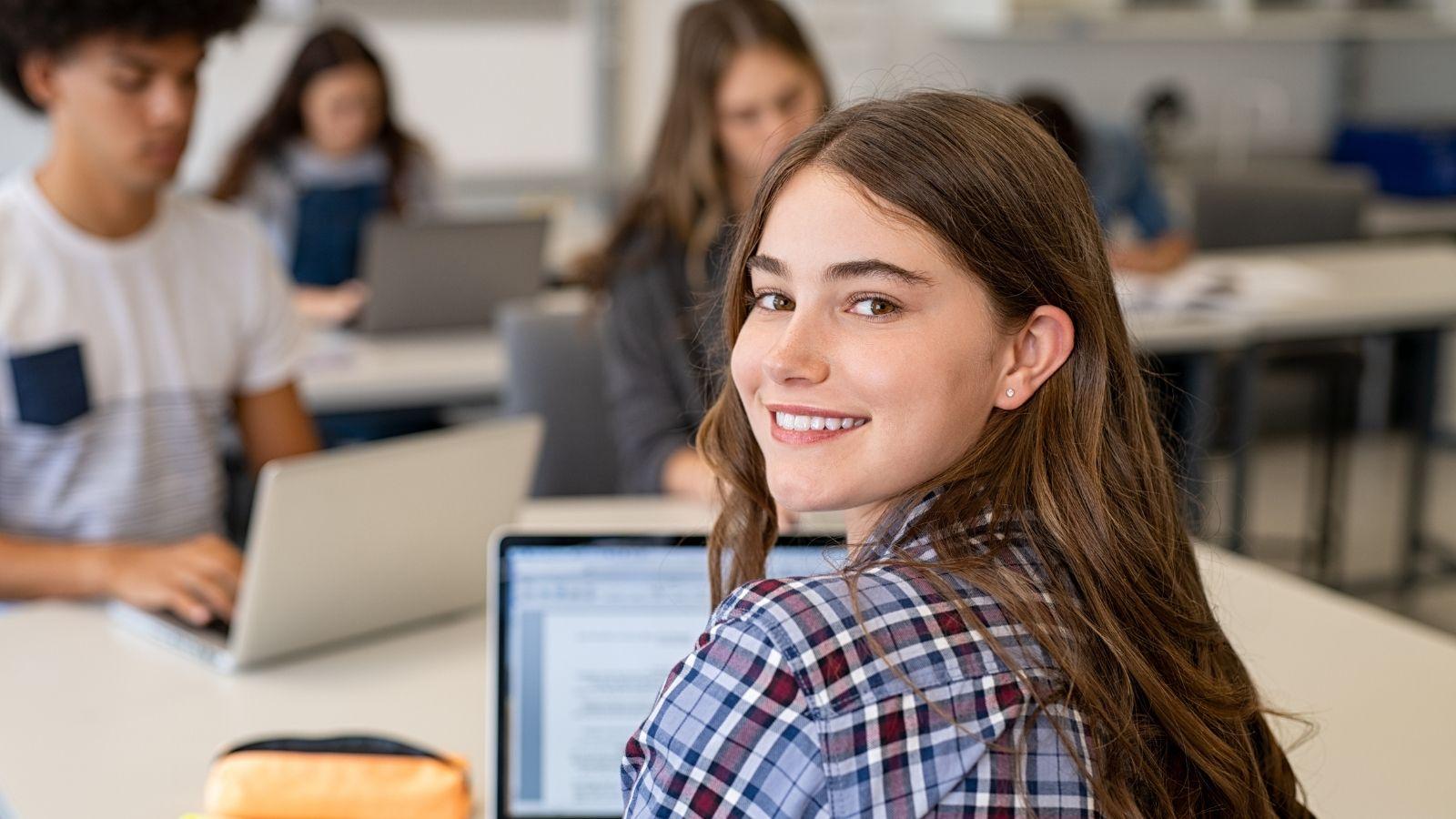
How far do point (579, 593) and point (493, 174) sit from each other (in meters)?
4.25

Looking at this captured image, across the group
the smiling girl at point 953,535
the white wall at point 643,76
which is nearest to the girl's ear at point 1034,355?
the smiling girl at point 953,535

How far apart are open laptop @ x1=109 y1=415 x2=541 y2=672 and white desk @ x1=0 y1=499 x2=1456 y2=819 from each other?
0.10ft

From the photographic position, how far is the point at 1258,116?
625 centimetres

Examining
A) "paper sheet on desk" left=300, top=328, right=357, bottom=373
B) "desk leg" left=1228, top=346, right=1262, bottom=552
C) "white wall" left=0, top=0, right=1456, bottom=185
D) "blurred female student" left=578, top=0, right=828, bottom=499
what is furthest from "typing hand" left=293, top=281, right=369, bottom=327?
"desk leg" left=1228, top=346, right=1262, bottom=552

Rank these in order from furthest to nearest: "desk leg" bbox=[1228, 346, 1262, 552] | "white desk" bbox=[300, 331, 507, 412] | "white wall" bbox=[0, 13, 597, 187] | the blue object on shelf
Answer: the blue object on shelf
"white wall" bbox=[0, 13, 597, 187]
"desk leg" bbox=[1228, 346, 1262, 552]
"white desk" bbox=[300, 331, 507, 412]

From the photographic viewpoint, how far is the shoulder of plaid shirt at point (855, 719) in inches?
31.0

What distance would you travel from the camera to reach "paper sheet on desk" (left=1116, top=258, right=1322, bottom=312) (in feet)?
11.4

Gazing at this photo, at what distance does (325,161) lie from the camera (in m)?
4.05

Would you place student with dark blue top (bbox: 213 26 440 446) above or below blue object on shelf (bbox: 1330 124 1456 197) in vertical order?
above

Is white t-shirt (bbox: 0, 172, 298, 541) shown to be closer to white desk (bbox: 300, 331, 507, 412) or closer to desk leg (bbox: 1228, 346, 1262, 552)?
white desk (bbox: 300, 331, 507, 412)

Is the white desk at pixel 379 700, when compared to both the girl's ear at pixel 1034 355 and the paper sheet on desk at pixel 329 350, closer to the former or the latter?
the girl's ear at pixel 1034 355

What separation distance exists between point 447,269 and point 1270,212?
2445 millimetres

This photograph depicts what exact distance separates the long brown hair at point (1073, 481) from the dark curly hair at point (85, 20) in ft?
4.18

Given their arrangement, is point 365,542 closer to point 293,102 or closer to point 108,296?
point 108,296
